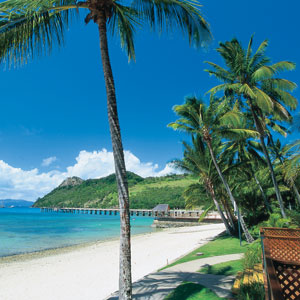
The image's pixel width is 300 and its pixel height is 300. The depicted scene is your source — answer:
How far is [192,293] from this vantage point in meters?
5.23

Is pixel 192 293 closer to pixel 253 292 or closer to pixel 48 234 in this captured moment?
pixel 253 292

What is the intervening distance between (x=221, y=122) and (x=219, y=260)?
24.0 feet

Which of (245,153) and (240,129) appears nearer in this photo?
(240,129)

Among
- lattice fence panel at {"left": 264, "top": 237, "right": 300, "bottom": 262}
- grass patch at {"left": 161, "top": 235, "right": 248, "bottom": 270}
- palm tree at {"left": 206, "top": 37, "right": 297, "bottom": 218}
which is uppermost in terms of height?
palm tree at {"left": 206, "top": 37, "right": 297, "bottom": 218}

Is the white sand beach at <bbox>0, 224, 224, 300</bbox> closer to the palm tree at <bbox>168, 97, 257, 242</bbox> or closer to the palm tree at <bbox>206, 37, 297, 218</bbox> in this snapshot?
the palm tree at <bbox>168, 97, 257, 242</bbox>

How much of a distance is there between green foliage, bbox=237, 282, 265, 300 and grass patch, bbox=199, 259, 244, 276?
7.44 ft

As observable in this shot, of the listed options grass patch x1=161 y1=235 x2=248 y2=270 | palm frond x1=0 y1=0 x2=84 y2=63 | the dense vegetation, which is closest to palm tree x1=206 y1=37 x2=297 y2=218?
the dense vegetation

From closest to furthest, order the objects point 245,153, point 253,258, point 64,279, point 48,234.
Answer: point 253,258 → point 64,279 → point 245,153 → point 48,234

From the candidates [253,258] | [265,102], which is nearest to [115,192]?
[265,102]

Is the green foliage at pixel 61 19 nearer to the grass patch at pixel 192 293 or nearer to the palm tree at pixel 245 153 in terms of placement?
the grass patch at pixel 192 293

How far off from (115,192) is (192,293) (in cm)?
12670

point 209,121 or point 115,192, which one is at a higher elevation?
point 209,121

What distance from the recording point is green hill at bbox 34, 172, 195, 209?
9443 centimetres

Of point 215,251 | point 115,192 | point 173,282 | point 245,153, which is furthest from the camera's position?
point 115,192
